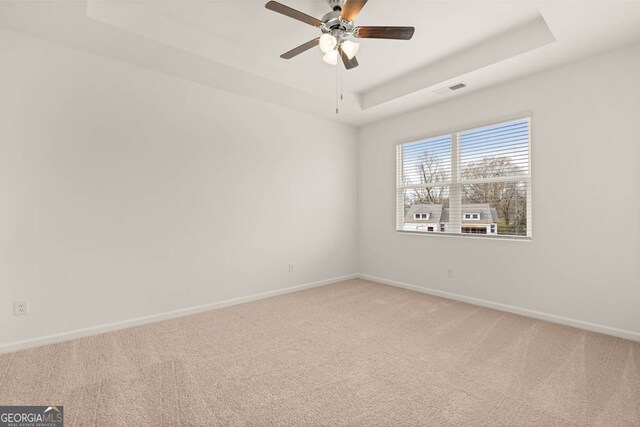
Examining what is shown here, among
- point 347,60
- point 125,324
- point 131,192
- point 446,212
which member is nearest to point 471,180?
point 446,212

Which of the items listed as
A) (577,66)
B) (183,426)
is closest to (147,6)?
(183,426)

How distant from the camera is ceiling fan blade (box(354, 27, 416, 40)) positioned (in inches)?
87.3

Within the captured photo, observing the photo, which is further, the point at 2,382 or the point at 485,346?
the point at 485,346

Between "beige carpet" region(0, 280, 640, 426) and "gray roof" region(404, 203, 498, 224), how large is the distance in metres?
1.16

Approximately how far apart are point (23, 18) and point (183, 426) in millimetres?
3155

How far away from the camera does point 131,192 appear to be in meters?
3.01

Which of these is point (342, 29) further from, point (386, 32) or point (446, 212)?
point (446, 212)

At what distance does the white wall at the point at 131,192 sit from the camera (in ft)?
8.27

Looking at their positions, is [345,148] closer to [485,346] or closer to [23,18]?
[485,346]

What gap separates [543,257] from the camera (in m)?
3.19

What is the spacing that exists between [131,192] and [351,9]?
8.54ft

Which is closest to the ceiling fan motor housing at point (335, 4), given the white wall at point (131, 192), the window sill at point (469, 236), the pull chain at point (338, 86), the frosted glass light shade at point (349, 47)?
the frosted glass light shade at point (349, 47)

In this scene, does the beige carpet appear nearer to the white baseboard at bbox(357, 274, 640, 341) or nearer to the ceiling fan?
the white baseboard at bbox(357, 274, 640, 341)

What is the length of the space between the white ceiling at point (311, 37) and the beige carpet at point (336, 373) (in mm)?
2629
